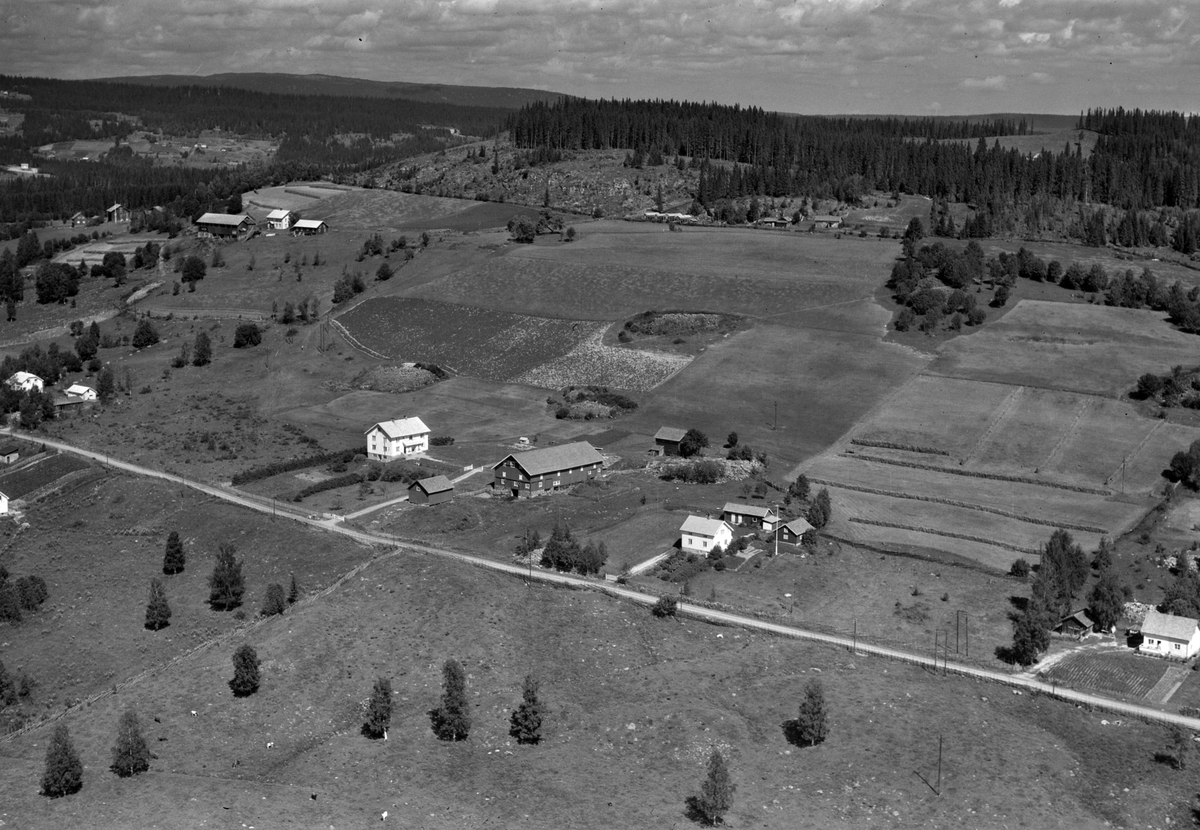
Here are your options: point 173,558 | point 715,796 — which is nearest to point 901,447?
point 173,558

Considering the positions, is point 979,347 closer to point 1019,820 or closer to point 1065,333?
point 1065,333

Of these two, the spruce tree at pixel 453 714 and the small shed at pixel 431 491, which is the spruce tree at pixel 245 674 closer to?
the spruce tree at pixel 453 714

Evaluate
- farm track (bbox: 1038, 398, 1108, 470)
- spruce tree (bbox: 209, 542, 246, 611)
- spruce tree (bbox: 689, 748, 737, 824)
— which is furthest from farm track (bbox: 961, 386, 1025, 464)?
spruce tree (bbox: 689, 748, 737, 824)

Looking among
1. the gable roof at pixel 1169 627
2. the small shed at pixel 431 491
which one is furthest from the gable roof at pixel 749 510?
the gable roof at pixel 1169 627

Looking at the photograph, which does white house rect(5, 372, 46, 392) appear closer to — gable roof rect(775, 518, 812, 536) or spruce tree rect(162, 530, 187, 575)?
spruce tree rect(162, 530, 187, 575)

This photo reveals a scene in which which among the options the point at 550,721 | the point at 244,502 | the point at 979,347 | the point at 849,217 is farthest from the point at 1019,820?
the point at 849,217
